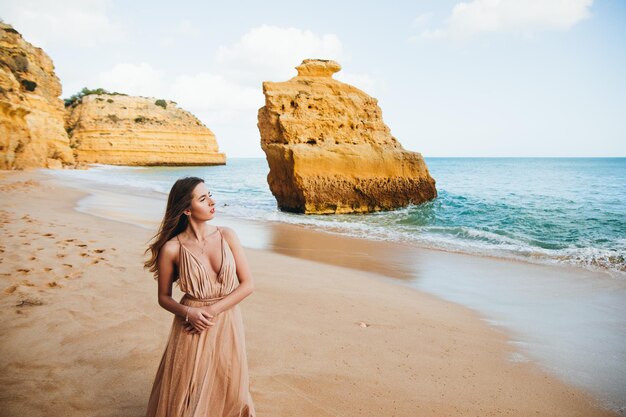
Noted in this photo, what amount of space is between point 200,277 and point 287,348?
174 cm

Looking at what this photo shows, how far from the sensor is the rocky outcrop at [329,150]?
14.3 metres

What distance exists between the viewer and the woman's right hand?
2.04 meters

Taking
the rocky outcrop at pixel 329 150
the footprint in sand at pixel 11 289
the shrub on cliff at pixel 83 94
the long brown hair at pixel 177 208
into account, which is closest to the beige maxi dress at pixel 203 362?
the long brown hair at pixel 177 208

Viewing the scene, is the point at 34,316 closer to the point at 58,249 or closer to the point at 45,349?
the point at 45,349

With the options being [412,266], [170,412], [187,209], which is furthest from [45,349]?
[412,266]

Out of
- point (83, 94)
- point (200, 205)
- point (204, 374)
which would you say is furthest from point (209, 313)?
point (83, 94)

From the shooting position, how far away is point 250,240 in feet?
30.4

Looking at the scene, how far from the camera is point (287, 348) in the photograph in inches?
140

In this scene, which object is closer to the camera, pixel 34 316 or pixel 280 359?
pixel 280 359

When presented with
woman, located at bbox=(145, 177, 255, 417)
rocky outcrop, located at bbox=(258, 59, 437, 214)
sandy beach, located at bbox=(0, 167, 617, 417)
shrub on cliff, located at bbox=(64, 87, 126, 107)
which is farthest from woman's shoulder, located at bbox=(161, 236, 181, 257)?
shrub on cliff, located at bbox=(64, 87, 126, 107)

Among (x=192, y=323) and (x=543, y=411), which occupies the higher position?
(x=192, y=323)

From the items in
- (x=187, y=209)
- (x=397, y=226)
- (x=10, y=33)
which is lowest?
(x=397, y=226)

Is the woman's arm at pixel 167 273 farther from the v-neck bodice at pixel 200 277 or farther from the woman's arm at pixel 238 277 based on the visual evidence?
the woman's arm at pixel 238 277

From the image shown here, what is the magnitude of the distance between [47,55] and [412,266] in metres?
37.2
